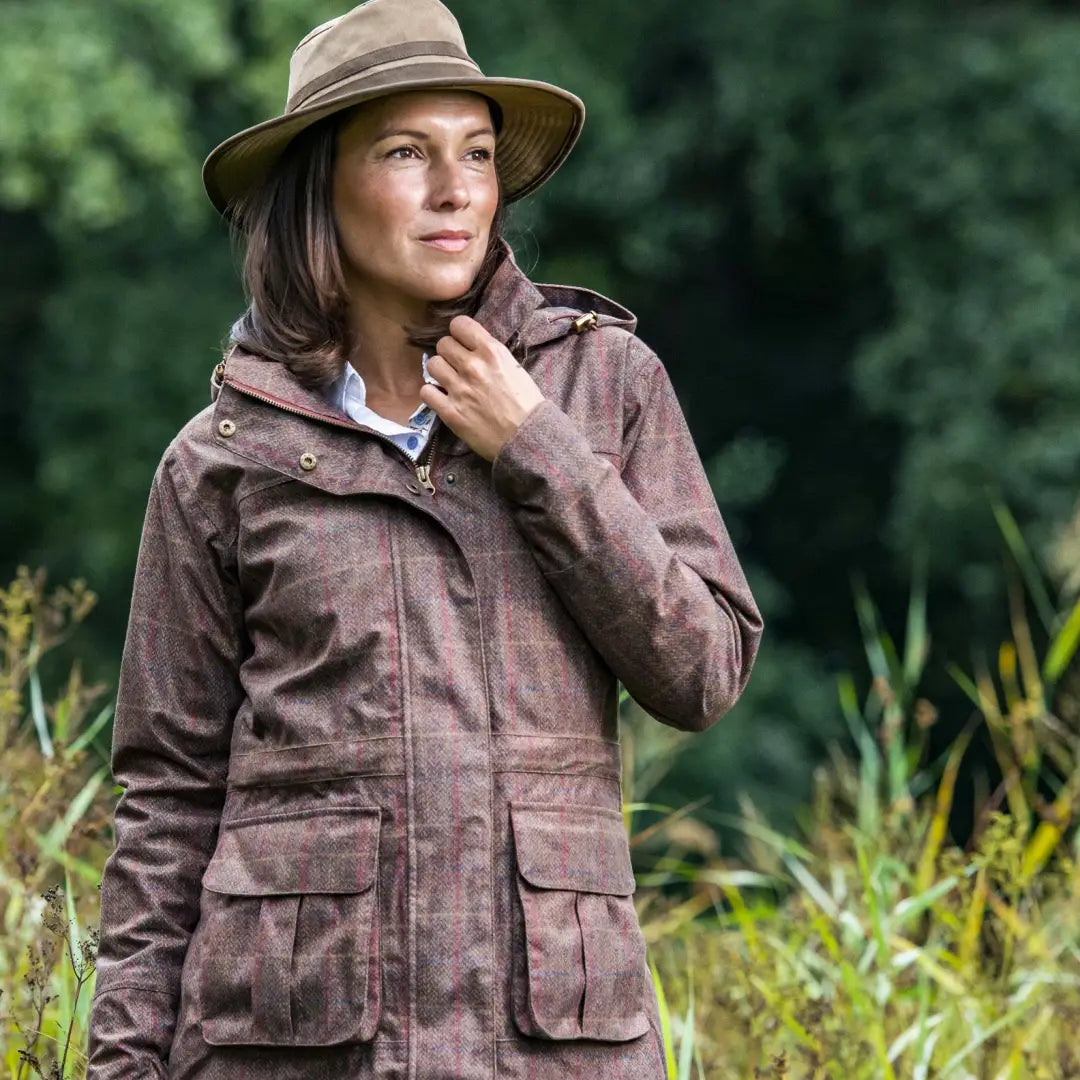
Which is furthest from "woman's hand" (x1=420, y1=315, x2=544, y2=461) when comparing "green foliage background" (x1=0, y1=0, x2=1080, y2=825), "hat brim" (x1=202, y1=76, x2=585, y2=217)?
"green foliage background" (x1=0, y1=0, x2=1080, y2=825)

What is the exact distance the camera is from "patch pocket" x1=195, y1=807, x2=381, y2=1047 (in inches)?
78.0

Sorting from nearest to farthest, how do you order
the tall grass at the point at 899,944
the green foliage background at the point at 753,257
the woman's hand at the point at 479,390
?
the woman's hand at the point at 479,390
the tall grass at the point at 899,944
the green foliage background at the point at 753,257

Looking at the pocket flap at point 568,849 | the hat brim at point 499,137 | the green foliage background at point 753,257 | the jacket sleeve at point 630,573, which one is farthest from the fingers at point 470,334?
the green foliage background at point 753,257

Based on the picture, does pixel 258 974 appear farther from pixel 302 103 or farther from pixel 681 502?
pixel 302 103

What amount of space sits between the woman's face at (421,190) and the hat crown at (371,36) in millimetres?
57

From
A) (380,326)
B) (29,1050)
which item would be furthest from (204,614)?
(29,1050)

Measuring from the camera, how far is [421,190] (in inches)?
86.7

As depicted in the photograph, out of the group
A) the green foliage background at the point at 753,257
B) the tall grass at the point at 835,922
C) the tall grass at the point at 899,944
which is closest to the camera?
the tall grass at the point at 835,922

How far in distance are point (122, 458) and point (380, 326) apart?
940 centimetres

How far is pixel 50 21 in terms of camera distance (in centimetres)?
1011

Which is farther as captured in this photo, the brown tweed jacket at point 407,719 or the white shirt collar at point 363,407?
the white shirt collar at point 363,407

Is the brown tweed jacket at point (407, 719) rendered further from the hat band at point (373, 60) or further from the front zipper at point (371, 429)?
the hat band at point (373, 60)

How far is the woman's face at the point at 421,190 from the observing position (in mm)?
2203

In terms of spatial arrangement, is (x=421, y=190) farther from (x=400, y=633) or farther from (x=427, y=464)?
(x=400, y=633)
